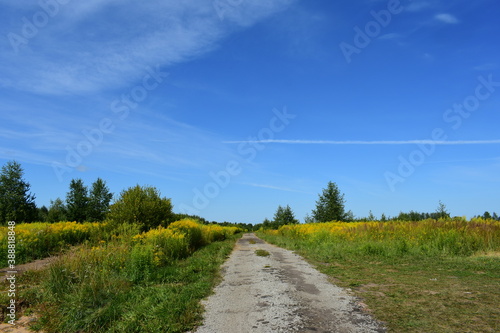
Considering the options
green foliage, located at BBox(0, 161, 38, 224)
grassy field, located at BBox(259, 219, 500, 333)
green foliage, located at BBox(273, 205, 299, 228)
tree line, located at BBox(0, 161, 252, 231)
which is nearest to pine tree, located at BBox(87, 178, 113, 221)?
tree line, located at BBox(0, 161, 252, 231)

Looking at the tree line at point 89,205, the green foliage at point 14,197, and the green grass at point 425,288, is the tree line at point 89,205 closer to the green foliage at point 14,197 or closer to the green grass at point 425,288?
the green foliage at point 14,197

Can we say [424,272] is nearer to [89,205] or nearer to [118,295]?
[118,295]

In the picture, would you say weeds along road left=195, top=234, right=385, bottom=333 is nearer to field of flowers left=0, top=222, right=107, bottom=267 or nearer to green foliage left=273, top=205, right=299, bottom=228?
field of flowers left=0, top=222, right=107, bottom=267

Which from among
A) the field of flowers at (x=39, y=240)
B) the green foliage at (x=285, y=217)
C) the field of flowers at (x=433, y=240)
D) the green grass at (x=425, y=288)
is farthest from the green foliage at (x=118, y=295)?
the green foliage at (x=285, y=217)

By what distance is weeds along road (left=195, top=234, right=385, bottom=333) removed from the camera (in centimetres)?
485

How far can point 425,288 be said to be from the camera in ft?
23.3

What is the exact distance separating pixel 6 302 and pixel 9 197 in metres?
40.6

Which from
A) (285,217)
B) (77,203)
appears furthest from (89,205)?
(285,217)

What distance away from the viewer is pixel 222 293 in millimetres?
7125

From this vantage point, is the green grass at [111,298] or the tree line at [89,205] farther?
the tree line at [89,205]

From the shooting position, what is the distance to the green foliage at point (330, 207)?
151 ft

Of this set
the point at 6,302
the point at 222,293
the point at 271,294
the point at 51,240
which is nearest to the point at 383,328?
the point at 271,294

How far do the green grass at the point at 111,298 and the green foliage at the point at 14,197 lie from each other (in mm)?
37445

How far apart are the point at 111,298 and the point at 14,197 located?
42.3m
